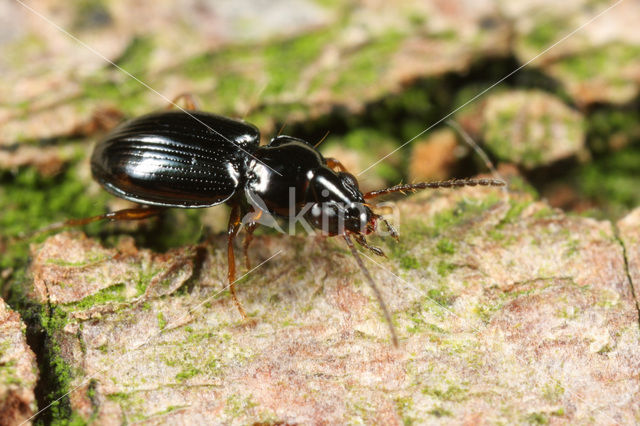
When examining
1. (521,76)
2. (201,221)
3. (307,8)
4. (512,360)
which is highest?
(307,8)

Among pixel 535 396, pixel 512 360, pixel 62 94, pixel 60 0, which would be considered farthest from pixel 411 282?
pixel 60 0

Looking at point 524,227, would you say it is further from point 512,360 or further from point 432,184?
point 512,360

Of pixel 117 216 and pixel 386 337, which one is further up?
pixel 117 216

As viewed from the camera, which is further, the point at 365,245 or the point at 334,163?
the point at 334,163

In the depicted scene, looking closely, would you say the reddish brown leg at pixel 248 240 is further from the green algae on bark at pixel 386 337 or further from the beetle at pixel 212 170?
the green algae on bark at pixel 386 337

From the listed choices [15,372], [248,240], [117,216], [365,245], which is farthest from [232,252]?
[15,372]

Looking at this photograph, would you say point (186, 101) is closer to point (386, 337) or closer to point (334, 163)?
point (334, 163)

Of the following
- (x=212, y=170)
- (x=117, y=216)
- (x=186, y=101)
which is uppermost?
(x=186, y=101)

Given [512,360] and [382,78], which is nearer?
[512,360]
